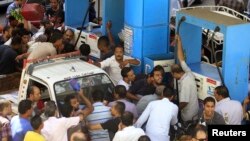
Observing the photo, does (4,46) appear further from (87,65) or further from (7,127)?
(7,127)

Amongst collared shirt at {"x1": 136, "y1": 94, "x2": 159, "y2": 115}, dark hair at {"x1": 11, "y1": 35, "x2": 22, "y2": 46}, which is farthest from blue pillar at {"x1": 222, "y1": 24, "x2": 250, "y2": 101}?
dark hair at {"x1": 11, "y1": 35, "x2": 22, "y2": 46}

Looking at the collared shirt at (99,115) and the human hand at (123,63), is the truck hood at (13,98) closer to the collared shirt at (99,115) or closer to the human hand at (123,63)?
the collared shirt at (99,115)

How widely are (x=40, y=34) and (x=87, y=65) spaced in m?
2.92

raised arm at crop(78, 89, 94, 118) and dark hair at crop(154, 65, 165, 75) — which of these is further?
dark hair at crop(154, 65, 165, 75)

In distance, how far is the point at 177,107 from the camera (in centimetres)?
870

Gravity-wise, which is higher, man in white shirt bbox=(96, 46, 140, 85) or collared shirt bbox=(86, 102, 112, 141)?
man in white shirt bbox=(96, 46, 140, 85)

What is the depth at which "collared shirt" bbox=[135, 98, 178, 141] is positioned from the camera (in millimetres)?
8430

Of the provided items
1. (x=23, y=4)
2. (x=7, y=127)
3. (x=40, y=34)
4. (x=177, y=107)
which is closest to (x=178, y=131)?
(x=177, y=107)

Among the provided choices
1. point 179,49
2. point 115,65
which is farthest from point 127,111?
point 115,65

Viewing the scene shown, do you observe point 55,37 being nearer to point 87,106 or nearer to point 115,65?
point 115,65

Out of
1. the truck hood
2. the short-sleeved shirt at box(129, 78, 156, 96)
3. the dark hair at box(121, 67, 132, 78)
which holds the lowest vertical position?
the truck hood

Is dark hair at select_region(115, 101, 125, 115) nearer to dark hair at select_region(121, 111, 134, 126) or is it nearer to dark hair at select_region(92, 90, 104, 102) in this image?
dark hair at select_region(121, 111, 134, 126)

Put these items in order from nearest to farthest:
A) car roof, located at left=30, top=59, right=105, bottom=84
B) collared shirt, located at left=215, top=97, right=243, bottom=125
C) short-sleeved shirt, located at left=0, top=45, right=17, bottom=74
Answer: collared shirt, located at left=215, top=97, right=243, bottom=125 < car roof, located at left=30, top=59, right=105, bottom=84 < short-sleeved shirt, located at left=0, top=45, right=17, bottom=74

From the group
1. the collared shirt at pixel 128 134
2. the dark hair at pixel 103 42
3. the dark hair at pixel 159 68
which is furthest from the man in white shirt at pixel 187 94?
Result: the dark hair at pixel 103 42
